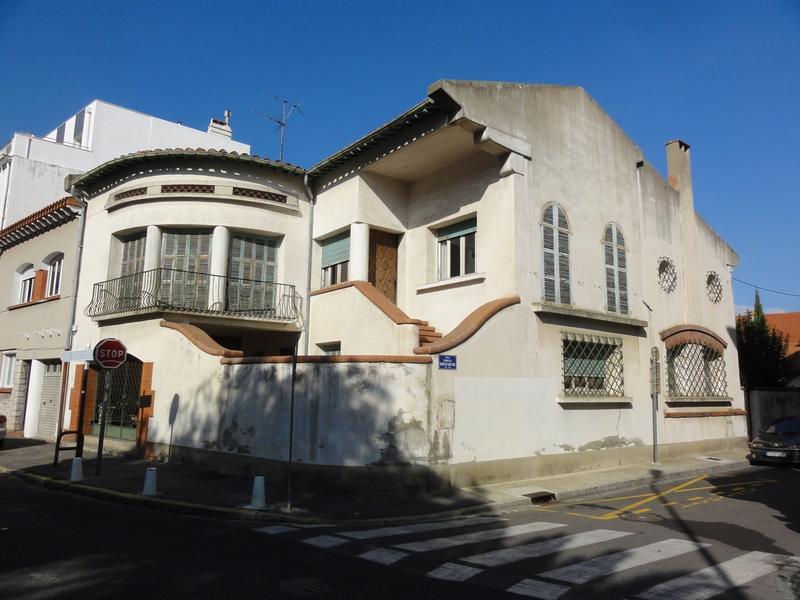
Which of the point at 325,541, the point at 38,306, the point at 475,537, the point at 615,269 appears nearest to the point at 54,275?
the point at 38,306

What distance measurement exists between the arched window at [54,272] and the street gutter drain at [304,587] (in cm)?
1718

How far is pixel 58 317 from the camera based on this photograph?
17.8 metres

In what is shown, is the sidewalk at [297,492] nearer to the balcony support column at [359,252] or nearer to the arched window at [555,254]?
the arched window at [555,254]

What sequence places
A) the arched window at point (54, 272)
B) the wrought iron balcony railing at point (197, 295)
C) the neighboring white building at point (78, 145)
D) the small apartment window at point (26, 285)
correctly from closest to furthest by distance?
the wrought iron balcony railing at point (197, 295)
the arched window at point (54, 272)
the small apartment window at point (26, 285)
the neighboring white building at point (78, 145)

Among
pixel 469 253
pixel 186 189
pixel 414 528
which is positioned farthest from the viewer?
pixel 186 189

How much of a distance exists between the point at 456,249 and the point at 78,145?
21.2m

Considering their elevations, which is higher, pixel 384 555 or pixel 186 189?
pixel 186 189

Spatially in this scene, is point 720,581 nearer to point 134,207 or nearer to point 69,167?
point 134,207

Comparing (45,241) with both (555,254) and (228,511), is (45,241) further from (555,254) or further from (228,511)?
(555,254)

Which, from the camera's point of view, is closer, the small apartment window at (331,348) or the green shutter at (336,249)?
the small apartment window at (331,348)

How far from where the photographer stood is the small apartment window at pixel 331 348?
15.0 m

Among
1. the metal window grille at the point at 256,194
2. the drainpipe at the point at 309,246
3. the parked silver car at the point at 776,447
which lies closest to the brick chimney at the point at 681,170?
the parked silver car at the point at 776,447

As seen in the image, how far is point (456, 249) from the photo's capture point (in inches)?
581

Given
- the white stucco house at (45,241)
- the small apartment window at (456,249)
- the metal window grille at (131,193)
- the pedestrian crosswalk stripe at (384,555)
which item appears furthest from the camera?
the white stucco house at (45,241)
